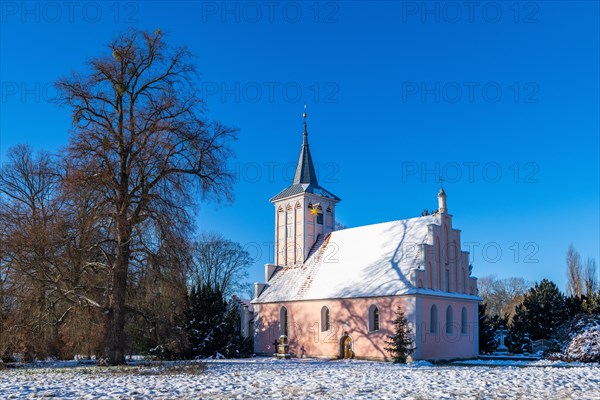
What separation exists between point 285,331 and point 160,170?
18.4 m

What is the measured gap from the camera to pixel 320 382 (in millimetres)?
17625

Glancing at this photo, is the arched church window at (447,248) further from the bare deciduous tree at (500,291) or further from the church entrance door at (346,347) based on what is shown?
the bare deciduous tree at (500,291)

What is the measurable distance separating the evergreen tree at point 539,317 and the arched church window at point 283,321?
16.1 m

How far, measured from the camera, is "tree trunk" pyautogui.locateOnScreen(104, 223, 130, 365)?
84.0 ft

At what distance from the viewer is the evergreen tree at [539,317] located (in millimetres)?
42188

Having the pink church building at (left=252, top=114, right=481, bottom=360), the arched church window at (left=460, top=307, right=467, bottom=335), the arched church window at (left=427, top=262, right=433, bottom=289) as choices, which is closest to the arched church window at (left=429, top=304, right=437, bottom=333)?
the pink church building at (left=252, top=114, right=481, bottom=360)

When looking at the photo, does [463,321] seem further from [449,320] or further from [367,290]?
[367,290]

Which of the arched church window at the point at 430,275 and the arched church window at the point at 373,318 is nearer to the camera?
the arched church window at the point at 430,275

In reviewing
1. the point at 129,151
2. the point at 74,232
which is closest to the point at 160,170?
the point at 129,151

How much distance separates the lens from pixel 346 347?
36.4 metres

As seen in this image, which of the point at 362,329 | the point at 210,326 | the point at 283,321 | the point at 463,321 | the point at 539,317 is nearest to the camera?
the point at 362,329

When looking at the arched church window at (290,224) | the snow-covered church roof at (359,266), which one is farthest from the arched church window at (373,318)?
the arched church window at (290,224)

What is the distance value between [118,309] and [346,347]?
15.4 metres

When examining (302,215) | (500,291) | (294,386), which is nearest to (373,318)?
(302,215)
